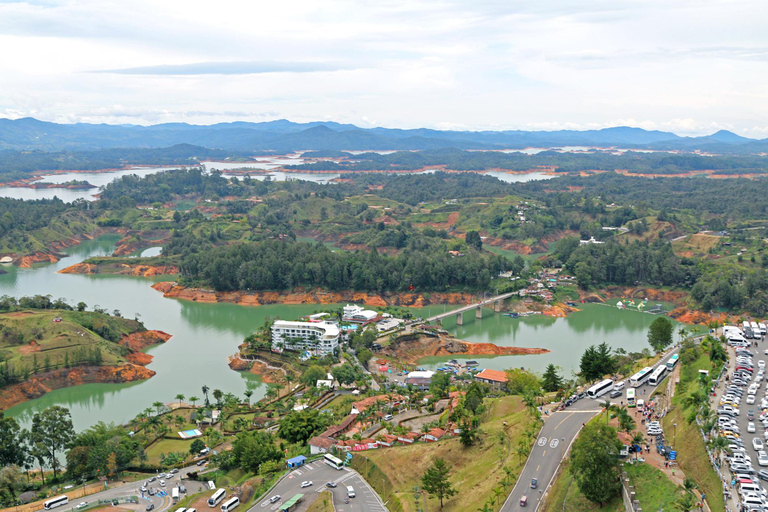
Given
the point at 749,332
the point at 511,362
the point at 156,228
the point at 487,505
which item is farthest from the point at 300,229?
the point at 487,505

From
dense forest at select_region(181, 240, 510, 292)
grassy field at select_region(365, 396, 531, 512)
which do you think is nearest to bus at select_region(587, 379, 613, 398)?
grassy field at select_region(365, 396, 531, 512)

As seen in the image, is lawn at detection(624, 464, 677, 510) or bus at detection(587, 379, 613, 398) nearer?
lawn at detection(624, 464, 677, 510)

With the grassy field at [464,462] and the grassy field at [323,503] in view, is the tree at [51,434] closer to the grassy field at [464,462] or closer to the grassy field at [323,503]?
the grassy field at [323,503]

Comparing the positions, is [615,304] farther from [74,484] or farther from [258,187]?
[258,187]

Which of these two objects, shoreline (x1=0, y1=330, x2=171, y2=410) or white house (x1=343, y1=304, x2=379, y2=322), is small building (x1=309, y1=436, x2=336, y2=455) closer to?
shoreline (x1=0, y1=330, x2=171, y2=410)

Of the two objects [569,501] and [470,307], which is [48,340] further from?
[569,501]

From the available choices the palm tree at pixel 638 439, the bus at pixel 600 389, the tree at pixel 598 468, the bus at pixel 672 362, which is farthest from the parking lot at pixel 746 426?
the bus at pixel 600 389

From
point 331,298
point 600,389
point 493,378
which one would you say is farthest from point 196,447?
point 331,298
